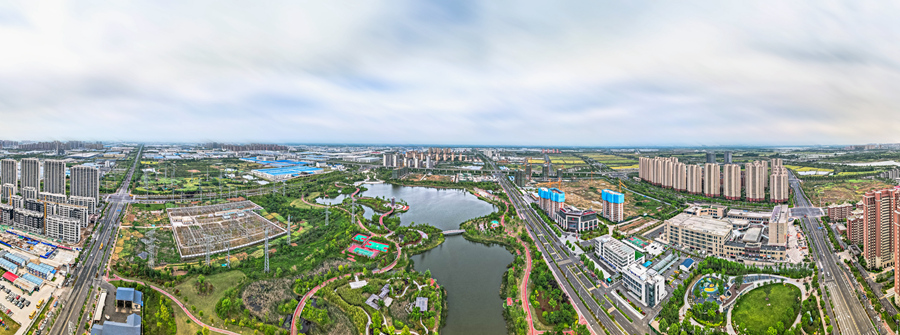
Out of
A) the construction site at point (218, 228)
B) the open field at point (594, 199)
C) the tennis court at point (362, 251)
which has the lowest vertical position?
the tennis court at point (362, 251)

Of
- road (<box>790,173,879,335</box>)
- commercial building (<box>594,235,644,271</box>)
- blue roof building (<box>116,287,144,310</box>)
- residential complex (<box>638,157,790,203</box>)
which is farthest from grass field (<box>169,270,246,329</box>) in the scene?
residential complex (<box>638,157,790,203</box>)

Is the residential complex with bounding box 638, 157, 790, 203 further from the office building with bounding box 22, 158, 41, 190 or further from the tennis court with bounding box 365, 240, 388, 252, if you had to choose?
the office building with bounding box 22, 158, 41, 190

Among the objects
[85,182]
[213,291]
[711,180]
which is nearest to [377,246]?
[213,291]

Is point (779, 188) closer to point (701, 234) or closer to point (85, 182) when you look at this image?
point (701, 234)

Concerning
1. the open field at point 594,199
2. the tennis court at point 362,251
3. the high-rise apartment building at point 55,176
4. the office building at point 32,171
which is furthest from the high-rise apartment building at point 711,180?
the office building at point 32,171

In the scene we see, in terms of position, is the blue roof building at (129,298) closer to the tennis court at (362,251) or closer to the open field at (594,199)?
the tennis court at (362,251)

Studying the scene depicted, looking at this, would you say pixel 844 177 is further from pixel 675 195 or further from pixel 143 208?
pixel 143 208

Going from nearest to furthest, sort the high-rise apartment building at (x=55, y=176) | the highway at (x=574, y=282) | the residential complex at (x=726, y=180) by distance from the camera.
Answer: the highway at (x=574, y=282), the high-rise apartment building at (x=55, y=176), the residential complex at (x=726, y=180)

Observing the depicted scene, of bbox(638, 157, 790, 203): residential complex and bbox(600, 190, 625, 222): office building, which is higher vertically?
bbox(638, 157, 790, 203): residential complex
